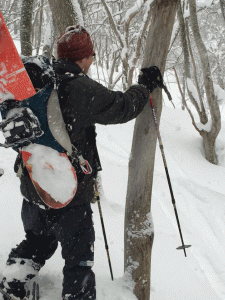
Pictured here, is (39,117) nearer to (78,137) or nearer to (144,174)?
(78,137)

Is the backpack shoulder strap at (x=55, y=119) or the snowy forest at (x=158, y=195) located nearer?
the backpack shoulder strap at (x=55, y=119)

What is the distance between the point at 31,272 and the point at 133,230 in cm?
84

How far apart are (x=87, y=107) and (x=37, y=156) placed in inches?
16.7

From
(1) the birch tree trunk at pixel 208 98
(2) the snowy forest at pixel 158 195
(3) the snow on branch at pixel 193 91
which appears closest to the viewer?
(2) the snowy forest at pixel 158 195

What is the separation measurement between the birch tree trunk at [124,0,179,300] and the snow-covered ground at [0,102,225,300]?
0.19 meters

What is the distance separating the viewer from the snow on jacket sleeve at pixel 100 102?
166 cm

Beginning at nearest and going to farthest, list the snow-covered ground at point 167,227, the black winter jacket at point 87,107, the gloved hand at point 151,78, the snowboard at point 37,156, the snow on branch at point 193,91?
the snowboard at point 37,156 < the black winter jacket at point 87,107 < the gloved hand at point 151,78 < the snow-covered ground at point 167,227 < the snow on branch at point 193,91

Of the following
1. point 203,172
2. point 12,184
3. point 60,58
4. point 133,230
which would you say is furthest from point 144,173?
point 203,172

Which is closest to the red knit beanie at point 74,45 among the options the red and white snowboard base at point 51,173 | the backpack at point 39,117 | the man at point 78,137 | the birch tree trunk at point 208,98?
the man at point 78,137

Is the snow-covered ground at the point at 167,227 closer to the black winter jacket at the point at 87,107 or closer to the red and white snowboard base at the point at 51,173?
the red and white snowboard base at the point at 51,173

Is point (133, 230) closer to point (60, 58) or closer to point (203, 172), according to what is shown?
point (60, 58)

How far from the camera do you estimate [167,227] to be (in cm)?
370

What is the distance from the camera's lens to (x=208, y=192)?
16.3 feet

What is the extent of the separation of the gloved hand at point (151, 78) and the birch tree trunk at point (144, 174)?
9cm
